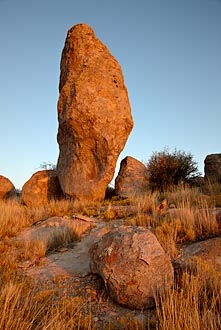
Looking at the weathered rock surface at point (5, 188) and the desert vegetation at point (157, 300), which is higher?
the weathered rock surface at point (5, 188)

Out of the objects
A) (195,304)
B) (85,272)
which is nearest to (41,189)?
(85,272)

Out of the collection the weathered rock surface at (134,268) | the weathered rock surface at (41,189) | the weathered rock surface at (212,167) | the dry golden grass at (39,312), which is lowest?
the dry golden grass at (39,312)

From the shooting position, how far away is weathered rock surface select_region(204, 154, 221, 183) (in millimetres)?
11190

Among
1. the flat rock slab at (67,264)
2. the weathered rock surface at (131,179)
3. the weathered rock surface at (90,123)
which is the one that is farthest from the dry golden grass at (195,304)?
the weathered rock surface at (131,179)

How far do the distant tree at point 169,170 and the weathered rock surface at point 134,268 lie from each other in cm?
762

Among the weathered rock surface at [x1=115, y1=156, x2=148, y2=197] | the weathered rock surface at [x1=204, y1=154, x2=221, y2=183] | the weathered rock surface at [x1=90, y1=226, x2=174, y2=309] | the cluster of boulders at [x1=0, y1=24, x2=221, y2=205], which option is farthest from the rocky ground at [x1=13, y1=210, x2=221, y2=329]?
the weathered rock surface at [x1=204, y1=154, x2=221, y2=183]

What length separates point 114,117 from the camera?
10.8 metres

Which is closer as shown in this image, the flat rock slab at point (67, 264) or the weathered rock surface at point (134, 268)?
the weathered rock surface at point (134, 268)

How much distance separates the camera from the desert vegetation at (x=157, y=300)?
104 inches

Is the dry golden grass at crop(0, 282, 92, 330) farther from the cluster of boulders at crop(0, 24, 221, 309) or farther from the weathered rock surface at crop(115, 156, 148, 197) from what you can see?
the weathered rock surface at crop(115, 156, 148, 197)

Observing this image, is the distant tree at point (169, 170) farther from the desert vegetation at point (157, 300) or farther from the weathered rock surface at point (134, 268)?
the weathered rock surface at point (134, 268)

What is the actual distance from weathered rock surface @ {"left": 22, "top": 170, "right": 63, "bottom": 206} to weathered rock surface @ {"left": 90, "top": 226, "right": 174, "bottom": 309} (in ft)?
25.6

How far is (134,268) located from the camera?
344 centimetres

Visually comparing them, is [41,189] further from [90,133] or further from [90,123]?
[90,123]
